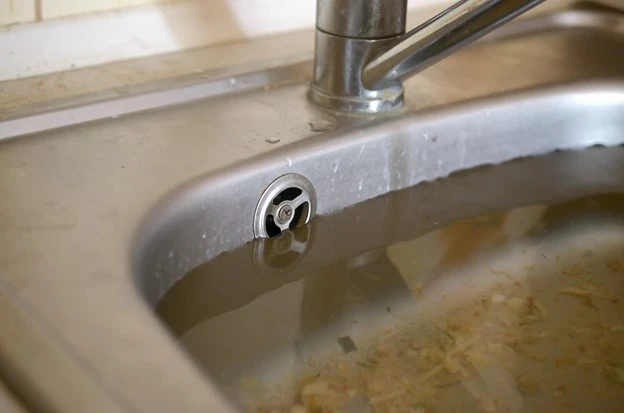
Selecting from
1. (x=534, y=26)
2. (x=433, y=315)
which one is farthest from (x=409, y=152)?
(x=534, y=26)

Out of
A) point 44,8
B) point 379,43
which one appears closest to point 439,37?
point 379,43

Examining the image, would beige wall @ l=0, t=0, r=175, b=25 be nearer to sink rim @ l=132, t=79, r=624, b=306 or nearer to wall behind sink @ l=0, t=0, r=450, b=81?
wall behind sink @ l=0, t=0, r=450, b=81

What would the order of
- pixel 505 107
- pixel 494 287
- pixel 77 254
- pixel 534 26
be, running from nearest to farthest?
pixel 77 254 → pixel 494 287 → pixel 505 107 → pixel 534 26

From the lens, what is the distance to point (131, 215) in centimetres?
51

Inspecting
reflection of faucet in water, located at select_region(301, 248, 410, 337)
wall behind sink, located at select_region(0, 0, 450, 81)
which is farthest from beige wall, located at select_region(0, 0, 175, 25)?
reflection of faucet in water, located at select_region(301, 248, 410, 337)

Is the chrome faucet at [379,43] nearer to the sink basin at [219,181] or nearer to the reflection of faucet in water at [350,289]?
the sink basin at [219,181]

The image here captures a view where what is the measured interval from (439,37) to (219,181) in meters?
0.18

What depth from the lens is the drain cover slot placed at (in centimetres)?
59

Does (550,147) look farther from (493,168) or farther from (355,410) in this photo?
(355,410)

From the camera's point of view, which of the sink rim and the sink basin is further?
the sink rim

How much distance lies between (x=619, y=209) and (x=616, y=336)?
0.52ft

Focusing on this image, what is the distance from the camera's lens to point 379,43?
2.08 ft

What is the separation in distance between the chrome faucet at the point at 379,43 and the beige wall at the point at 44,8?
0.17 metres

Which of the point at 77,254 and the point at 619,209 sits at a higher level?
the point at 77,254
